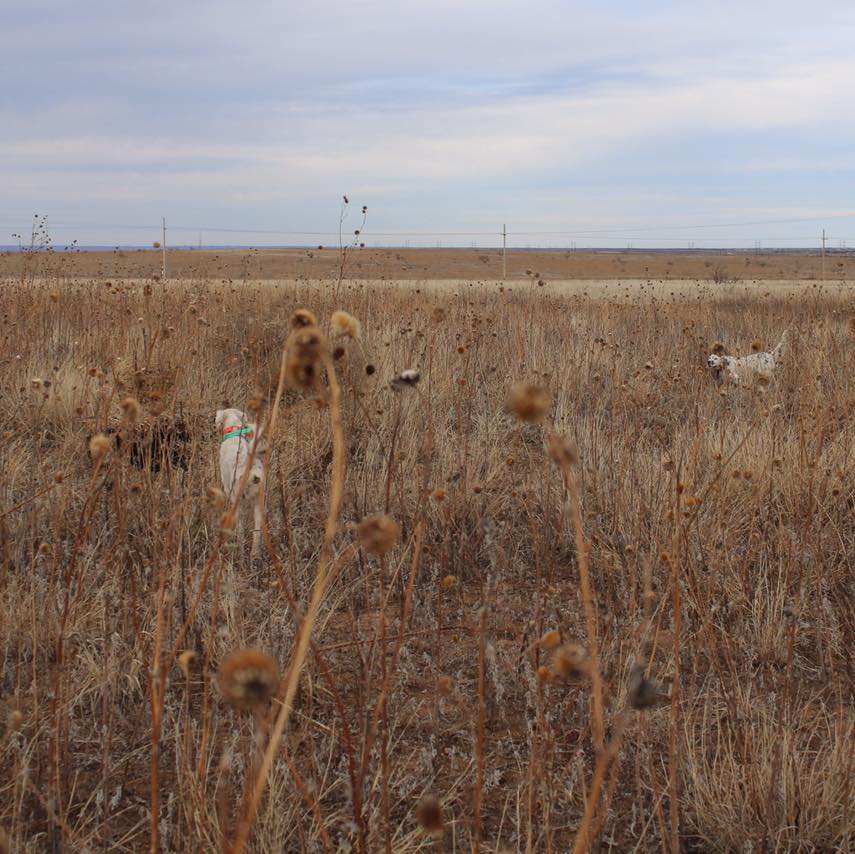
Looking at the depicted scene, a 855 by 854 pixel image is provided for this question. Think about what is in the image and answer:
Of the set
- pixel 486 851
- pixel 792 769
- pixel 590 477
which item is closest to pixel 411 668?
pixel 486 851

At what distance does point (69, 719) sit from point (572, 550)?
2.05 metres

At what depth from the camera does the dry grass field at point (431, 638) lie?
1650 mm

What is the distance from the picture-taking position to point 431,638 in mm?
2859

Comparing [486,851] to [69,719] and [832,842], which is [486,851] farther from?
[69,719]

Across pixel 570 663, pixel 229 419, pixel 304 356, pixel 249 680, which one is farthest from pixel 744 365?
pixel 249 680

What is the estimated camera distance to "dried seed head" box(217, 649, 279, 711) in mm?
830

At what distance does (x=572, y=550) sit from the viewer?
359cm

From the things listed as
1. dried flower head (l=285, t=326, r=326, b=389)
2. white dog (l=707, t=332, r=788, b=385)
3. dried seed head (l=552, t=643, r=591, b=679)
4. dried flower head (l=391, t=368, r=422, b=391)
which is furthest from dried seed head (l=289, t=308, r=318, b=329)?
white dog (l=707, t=332, r=788, b=385)

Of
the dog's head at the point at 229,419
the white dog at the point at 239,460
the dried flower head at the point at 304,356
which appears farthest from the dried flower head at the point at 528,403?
the dog's head at the point at 229,419

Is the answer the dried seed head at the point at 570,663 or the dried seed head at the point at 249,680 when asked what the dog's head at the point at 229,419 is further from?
the dried seed head at the point at 249,680

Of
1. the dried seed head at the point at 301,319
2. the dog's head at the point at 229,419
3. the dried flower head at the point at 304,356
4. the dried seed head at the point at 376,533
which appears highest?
the dried seed head at the point at 301,319

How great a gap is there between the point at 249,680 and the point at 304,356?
13.6 inches

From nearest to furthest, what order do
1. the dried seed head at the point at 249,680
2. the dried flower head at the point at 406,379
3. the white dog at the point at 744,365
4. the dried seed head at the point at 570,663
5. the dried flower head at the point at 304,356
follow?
the dried seed head at the point at 249,680, the dried flower head at the point at 304,356, the dried seed head at the point at 570,663, the dried flower head at the point at 406,379, the white dog at the point at 744,365

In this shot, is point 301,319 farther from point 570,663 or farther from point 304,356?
point 570,663
